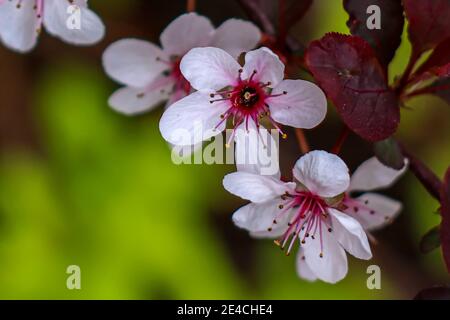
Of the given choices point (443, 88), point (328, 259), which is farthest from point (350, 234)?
point (443, 88)

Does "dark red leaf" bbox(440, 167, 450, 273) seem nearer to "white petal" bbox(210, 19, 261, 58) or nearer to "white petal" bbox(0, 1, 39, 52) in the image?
"white petal" bbox(210, 19, 261, 58)

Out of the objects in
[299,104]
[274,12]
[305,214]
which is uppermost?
[274,12]

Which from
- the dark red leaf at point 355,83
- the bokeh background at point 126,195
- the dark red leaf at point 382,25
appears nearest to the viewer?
the dark red leaf at point 355,83

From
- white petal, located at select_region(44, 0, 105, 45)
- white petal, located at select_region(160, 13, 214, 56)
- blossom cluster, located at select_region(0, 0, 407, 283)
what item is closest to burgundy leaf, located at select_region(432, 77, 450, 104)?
blossom cluster, located at select_region(0, 0, 407, 283)

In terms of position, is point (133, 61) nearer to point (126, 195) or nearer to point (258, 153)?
point (258, 153)

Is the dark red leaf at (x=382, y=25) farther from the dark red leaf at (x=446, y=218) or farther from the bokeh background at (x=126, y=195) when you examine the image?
the bokeh background at (x=126, y=195)

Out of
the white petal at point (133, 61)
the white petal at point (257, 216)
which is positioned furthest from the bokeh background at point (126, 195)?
the white petal at point (257, 216)
